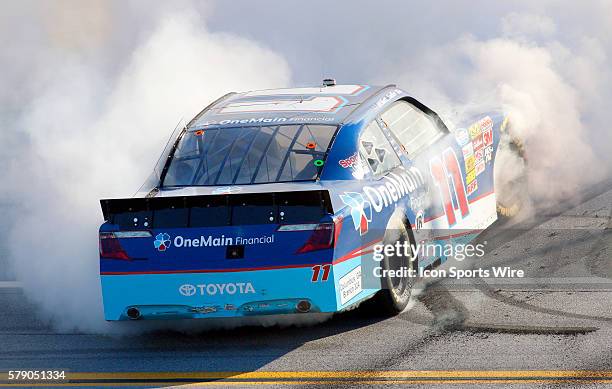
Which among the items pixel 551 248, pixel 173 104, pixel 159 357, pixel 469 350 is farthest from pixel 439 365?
pixel 173 104

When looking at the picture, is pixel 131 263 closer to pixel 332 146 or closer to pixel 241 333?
pixel 241 333

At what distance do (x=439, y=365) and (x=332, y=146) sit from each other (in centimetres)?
196

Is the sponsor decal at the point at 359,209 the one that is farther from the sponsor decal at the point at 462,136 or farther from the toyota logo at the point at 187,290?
the sponsor decal at the point at 462,136

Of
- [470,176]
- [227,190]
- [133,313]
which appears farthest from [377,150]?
[133,313]

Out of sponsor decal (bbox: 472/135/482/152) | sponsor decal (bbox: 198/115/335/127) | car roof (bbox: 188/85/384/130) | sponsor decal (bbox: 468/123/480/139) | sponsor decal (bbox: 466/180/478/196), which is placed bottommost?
sponsor decal (bbox: 466/180/478/196)

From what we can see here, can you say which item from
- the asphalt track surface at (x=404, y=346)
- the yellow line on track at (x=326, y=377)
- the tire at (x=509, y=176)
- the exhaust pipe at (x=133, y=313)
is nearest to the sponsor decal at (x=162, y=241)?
the exhaust pipe at (x=133, y=313)

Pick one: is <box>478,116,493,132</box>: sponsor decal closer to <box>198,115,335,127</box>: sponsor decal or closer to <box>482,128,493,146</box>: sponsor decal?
<box>482,128,493,146</box>: sponsor decal

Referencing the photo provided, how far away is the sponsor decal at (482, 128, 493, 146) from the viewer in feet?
31.7

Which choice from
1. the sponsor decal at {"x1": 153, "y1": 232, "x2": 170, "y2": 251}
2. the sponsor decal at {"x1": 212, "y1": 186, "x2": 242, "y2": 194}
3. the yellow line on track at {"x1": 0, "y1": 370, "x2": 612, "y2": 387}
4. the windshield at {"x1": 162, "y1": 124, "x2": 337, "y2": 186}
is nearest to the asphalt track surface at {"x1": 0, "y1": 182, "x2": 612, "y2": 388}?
the yellow line on track at {"x1": 0, "y1": 370, "x2": 612, "y2": 387}

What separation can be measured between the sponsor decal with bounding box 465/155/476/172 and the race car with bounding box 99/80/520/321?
26 millimetres

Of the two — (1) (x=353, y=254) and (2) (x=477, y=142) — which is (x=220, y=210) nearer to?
(1) (x=353, y=254)

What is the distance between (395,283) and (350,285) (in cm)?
69

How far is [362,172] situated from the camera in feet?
25.5

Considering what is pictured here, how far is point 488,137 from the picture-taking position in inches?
385
